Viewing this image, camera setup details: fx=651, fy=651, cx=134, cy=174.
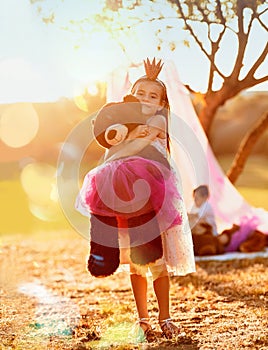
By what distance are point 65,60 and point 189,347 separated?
2.62 meters

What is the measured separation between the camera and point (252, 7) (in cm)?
418

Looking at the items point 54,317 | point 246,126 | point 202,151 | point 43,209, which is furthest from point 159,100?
point 246,126

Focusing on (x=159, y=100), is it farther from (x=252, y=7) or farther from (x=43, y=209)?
(x=43, y=209)

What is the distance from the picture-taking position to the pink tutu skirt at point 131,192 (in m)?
2.88

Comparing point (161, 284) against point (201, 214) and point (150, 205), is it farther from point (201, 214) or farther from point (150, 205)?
point (201, 214)

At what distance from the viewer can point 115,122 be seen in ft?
9.94

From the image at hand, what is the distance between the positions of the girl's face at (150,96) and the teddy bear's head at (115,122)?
63mm

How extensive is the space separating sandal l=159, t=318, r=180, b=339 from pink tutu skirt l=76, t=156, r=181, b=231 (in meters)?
0.47

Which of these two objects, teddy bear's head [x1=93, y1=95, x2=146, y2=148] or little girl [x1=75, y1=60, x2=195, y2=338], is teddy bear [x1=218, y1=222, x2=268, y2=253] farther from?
teddy bear's head [x1=93, y1=95, x2=146, y2=148]

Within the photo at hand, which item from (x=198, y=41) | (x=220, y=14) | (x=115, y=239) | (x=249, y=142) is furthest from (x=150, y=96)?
(x=249, y=142)

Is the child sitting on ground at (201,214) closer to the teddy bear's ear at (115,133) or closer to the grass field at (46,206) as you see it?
the teddy bear's ear at (115,133)

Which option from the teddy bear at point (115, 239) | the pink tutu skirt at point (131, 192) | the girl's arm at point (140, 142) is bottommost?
the teddy bear at point (115, 239)

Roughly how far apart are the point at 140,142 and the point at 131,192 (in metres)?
0.28

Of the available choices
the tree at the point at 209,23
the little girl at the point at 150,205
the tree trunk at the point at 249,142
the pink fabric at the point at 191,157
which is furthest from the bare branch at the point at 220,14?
the tree trunk at the point at 249,142
